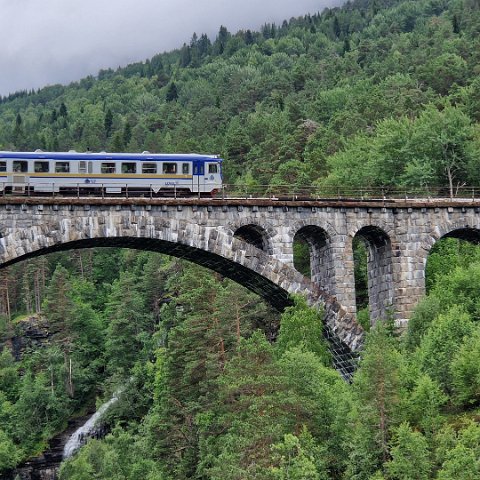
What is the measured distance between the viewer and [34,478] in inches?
3346

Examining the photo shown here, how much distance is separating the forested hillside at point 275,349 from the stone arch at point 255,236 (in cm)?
367

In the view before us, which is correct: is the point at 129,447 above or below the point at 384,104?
below

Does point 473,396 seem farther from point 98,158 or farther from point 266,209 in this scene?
point 98,158

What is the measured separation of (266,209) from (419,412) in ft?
62.6

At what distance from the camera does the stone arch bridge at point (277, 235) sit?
48.2 m

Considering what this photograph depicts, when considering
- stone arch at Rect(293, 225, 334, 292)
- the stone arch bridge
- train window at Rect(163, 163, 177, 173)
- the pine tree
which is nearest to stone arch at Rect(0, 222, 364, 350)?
the stone arch bridge

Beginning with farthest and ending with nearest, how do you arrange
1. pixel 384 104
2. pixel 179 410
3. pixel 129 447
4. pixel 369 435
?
pixel 384 104 < pixel 129 447 < pixel 179 410 < pixel 369 435

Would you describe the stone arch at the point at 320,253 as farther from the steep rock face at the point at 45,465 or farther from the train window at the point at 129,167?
the steep rock face at the point at 45,465

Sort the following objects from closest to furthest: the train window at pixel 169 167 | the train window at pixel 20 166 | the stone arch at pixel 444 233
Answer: the train window at pixel 20 166, the stone arch at pixel 444 233, the train window at pixel 169 167

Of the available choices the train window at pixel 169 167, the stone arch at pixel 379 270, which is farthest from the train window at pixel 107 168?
the stone arch at pixel 379 270

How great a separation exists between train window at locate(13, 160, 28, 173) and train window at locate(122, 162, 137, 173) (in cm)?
563

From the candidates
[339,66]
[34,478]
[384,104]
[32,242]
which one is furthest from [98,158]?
[339,66]

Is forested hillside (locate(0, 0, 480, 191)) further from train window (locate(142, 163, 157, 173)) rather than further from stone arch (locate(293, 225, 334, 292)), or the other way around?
train window (locate(142, 163, 157, 173))

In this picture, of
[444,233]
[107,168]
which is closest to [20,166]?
[107,168]
